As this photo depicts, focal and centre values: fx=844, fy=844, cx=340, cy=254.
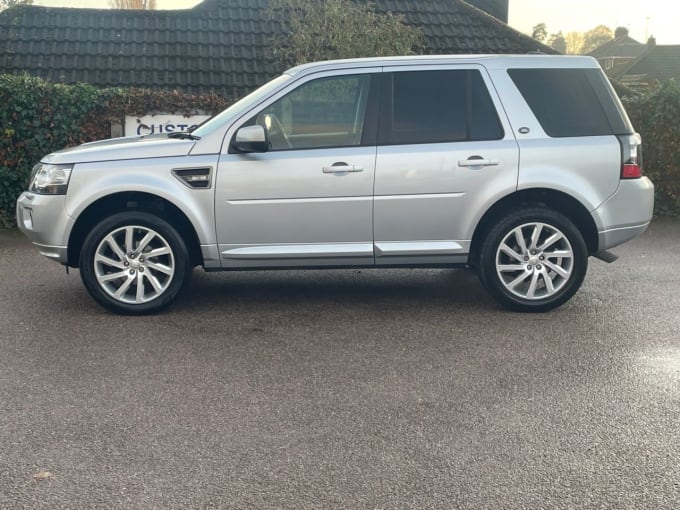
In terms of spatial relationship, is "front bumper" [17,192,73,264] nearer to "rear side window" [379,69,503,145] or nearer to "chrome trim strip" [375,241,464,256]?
"chrome trim strip" [375,241,464,256]

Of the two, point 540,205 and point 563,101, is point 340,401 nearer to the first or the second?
point 540,205

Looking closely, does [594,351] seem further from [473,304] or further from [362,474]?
[362,474]

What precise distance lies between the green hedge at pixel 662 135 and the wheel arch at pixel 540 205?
226 inches

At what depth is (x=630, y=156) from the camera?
6.75 metres

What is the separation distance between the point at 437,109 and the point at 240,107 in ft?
5.19

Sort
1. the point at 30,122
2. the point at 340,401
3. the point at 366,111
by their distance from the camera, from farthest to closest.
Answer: the point at 30,122, the point at 366,111, the point at 340,401

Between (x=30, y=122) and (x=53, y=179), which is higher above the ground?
(x=30, y=122)

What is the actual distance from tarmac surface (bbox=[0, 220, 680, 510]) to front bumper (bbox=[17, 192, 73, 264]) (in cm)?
54

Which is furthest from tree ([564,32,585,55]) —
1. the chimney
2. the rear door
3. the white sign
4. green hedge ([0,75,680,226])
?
the rear door

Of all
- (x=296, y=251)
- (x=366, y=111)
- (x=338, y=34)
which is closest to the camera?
(x=296, y=251)

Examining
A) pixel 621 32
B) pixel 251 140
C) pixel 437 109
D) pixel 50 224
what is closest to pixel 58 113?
pixel 50 224

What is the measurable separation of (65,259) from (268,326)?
1.74m

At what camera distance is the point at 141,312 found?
6.64m

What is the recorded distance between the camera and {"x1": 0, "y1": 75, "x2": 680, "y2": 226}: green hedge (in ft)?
35.0
